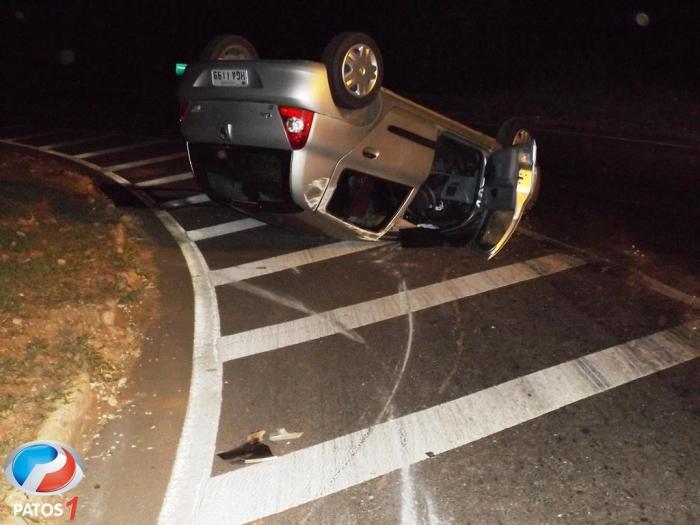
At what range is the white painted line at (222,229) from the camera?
8.60m

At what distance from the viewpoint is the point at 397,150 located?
668cm

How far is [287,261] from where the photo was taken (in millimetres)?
7652

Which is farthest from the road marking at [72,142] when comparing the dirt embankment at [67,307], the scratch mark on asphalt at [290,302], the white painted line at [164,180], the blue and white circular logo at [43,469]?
the blue and white circular logo at [43,469]

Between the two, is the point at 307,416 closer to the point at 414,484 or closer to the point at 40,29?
the point at 414,484

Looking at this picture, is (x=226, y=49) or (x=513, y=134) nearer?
(x=226, y=49)

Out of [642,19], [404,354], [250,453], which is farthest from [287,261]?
[642,19]

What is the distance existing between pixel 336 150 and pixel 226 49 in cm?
176

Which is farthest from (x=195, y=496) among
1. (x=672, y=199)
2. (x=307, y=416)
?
(x=672, y=199)

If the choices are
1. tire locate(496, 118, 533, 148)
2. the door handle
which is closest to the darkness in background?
tire locate(496, 118, 533, 148)

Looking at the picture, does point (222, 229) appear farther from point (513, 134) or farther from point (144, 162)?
point (144, 162)

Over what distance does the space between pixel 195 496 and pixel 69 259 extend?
13.6 ft

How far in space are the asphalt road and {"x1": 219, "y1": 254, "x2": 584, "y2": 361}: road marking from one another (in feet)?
0.08

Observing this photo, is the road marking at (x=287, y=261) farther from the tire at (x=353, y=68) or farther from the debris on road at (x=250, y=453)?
the debris on road at (x=250, y=453)

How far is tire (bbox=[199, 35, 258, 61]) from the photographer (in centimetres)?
683
